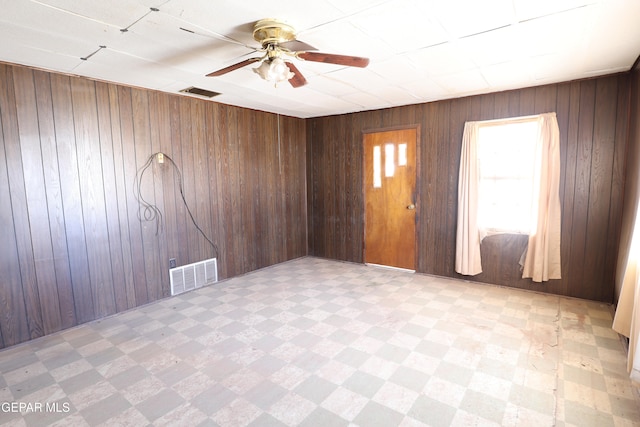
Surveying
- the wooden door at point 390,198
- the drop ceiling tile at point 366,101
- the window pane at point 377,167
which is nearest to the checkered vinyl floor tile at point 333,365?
the wooden door at point 390,198

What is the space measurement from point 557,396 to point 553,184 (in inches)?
95.8

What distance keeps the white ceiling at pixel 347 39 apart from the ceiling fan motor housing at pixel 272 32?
0.18 ft

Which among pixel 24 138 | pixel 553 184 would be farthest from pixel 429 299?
pixel 24 138

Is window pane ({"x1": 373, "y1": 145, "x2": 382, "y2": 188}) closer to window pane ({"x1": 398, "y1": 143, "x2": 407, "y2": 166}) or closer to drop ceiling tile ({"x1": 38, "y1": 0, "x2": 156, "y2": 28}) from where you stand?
window pane ({"x1": 398, "y1": 143, "x2": 407, "y2": 166})

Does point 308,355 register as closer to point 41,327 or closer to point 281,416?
point 281,416

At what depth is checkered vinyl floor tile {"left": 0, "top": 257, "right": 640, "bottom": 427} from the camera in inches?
77.1

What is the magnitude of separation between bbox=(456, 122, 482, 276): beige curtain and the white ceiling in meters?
0.76

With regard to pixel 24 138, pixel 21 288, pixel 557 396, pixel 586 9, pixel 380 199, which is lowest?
pixel 557 396

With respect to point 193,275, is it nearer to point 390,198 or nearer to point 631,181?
point 390,198

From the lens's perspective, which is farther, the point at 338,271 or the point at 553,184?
the point at 338,271

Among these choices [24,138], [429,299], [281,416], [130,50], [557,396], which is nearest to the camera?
[281,416]

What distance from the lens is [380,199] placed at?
501 cm

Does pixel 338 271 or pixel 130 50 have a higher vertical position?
pixel 130 50

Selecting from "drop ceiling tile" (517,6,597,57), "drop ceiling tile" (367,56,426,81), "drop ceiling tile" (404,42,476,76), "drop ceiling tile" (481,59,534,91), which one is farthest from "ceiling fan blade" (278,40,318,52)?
"drop ceiling tile" (481,59,534,91)
